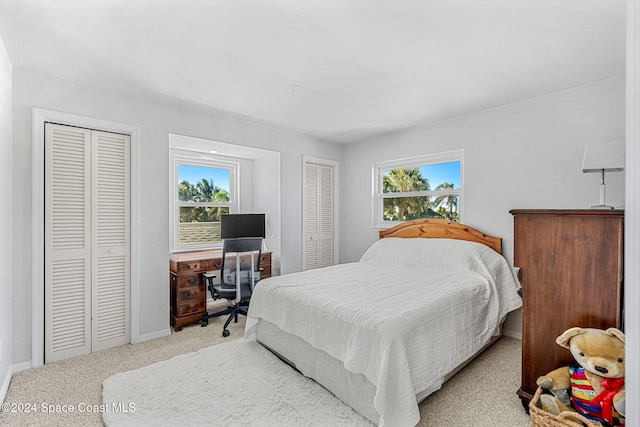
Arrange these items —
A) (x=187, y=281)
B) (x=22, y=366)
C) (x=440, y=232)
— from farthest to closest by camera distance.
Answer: (x=440, y=232) < (x=187, y=281) < (x=22, y=366)

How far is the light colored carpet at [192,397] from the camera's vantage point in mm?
1871

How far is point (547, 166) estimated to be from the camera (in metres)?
2.90

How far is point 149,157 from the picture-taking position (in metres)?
3.09

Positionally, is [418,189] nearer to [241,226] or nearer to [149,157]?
[241,226]

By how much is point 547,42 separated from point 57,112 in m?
3.77

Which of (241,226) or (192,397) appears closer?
(192,397)

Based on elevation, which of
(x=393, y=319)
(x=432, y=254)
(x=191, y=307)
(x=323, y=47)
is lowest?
(x=191, y=307)

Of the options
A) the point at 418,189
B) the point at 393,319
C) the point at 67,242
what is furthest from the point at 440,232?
the point at 67,242

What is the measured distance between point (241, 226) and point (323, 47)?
2570 millimetres

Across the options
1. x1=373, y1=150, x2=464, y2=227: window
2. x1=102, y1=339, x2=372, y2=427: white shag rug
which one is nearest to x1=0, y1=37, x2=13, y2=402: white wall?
x1=102, y1=339, x2=372, y2=427: white shag rug

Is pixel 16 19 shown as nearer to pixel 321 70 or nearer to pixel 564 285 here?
pixel 321 70

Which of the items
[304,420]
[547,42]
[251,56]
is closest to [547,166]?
[547,42]

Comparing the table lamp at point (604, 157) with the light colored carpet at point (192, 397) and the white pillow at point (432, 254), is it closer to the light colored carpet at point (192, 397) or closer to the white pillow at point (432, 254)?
the white pillow at point (432, 254)

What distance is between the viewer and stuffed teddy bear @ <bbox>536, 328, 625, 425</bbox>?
4.53 feet
